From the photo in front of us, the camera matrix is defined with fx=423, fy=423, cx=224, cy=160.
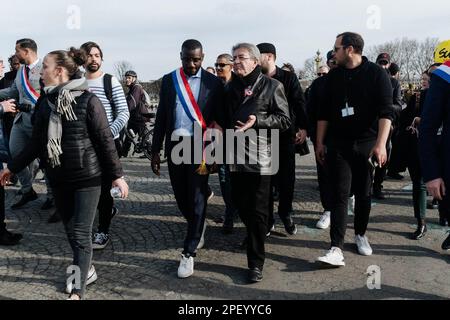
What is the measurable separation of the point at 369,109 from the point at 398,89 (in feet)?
7.02

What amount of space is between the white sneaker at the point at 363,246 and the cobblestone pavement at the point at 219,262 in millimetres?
63

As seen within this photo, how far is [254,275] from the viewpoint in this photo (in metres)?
3.58

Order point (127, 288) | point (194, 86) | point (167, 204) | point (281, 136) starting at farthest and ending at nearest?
1. point (167, 204)
2. point (281, 136)
3. point (194, 86)
4. point (127, 288)

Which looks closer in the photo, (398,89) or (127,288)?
(127,288)

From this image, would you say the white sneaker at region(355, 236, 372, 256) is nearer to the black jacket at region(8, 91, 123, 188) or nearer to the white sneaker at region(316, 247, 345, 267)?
the white sneaker at region(316, 247, 345, 267)

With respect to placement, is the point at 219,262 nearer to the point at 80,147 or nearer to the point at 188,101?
the point at 188,101

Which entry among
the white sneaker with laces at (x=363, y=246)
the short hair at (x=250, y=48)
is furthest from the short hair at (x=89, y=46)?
the white sneaker with laces at (x=363, y=246)

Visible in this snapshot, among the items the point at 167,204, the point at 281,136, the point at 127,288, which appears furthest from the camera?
the point at 167,204

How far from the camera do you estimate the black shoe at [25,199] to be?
5.87 metres

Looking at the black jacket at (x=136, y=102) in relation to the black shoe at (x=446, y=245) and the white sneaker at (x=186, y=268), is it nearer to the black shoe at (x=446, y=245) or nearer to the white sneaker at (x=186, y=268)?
the white sneaker at (x=186, y=268)
